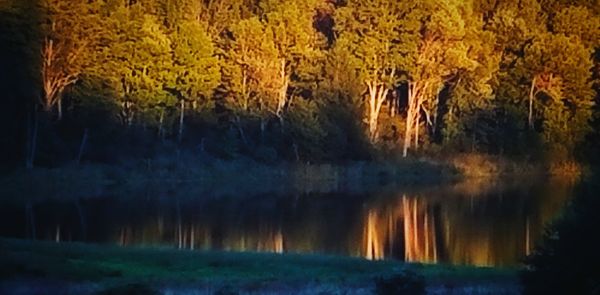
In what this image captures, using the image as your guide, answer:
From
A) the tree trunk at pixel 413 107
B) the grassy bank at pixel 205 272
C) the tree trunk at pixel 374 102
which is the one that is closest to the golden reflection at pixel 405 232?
the grassy bank at pixel 205 272

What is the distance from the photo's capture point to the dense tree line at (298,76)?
50.5 m

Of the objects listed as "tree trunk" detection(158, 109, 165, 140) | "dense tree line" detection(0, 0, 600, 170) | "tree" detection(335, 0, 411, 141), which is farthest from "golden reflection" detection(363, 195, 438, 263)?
"tree" detection(335, 0, 411, 141)

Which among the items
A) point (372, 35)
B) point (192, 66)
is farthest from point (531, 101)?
point (192, 66)

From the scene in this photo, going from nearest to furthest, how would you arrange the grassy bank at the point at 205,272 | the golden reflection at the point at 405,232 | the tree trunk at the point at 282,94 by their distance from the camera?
the grassy bank at the point at 205,272
the golden reflection at the point at 405,232
the tree trunk at the point at 282,94

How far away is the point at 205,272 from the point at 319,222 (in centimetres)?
1504

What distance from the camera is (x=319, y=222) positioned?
112 feet

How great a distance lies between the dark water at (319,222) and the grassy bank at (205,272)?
14.8ft

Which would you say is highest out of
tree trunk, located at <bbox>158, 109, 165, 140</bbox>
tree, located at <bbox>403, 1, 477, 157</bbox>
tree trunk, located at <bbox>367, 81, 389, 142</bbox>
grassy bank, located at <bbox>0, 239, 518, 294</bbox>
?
tree, located at <bbox>403, 1, 477, 157</bbox>

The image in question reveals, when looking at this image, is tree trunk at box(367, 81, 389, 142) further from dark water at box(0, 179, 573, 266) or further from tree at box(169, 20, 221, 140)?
dark water at box(0, 179, 573, 266)

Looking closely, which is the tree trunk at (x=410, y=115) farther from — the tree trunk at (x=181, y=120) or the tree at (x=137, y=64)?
the tree at (x=137, y=64)

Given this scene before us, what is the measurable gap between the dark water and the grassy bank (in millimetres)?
4502

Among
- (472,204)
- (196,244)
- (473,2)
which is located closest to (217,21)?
(473,2)

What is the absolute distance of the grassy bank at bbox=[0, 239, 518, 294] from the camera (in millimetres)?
16656

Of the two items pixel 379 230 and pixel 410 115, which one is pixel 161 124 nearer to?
pixel 410 115
